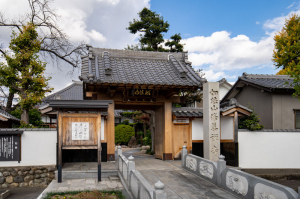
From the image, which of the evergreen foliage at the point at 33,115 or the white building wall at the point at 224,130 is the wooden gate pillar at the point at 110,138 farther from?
the evergreen foliage at the point at 33,115

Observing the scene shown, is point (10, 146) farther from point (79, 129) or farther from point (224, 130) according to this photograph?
point (224, 130)

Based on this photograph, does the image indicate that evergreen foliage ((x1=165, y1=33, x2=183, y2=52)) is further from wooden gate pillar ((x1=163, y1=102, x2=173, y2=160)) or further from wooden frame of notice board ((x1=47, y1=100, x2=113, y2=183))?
wooden frame of notice board ((x1=47, y1=100, x2=113, y2=183))

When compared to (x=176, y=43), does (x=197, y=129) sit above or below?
below

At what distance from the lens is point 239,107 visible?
1279 centimetres

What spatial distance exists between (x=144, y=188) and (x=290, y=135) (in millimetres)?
9906

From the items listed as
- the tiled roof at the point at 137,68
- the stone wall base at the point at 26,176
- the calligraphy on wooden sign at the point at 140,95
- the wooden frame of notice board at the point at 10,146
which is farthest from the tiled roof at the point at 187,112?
the wooden frame of notice board at the point at 10,146

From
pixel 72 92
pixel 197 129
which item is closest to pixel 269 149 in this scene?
pixel 197 129

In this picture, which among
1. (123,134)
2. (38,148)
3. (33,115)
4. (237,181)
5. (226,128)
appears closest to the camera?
(237,181)

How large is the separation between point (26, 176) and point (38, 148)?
125cm

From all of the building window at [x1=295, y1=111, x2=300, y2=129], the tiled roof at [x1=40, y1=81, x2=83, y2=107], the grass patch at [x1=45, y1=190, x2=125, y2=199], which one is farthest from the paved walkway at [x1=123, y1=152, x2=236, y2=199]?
the tiled roof at [x1=40, y1=81, x2=83, y2=107]

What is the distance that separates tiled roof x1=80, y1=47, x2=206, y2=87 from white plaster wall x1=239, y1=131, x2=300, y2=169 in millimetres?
3774

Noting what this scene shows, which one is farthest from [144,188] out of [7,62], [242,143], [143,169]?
[7,62]

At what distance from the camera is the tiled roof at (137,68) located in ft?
42.2

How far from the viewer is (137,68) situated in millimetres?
14477
